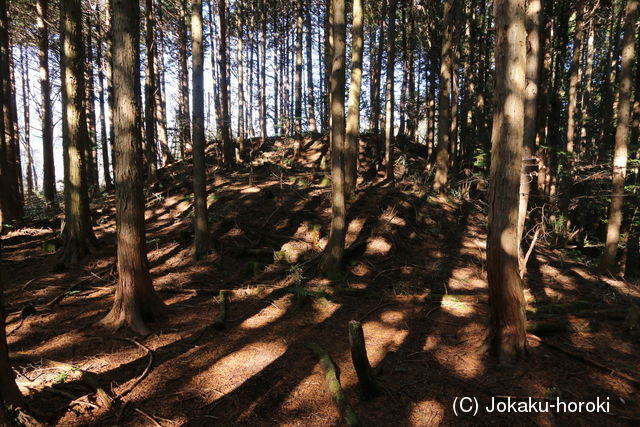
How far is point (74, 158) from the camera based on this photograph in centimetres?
929

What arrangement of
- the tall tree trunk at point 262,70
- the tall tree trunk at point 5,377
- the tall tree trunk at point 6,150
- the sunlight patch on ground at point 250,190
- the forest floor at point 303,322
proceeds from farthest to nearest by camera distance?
the tall tree trunk at point 262,70
the sunlight patch on ground at point 250,190
the tall tree trunk at point 6,150
the forest floor at point 303,322
the tall tree trunk at point 5,377

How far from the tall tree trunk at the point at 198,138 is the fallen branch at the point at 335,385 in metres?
5.25

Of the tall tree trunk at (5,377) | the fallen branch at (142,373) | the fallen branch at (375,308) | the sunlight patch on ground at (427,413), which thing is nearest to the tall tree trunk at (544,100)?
the fallen branch at (375,308)

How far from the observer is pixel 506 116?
16.2 ft

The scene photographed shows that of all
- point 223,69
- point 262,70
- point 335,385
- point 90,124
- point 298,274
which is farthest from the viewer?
point 262,70

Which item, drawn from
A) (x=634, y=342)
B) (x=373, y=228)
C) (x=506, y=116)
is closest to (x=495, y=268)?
(x=506, y=116)

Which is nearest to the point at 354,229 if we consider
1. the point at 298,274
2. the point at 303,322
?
the point at 298,274

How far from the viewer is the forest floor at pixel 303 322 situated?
13.9ft

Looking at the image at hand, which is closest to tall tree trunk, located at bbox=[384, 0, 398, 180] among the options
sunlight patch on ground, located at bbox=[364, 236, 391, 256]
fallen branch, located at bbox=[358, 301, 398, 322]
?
sunlight patch on ground, located at bbox=[364, 236, 391, 256]

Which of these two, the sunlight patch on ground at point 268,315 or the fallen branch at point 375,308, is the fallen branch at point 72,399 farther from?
the fallen branch at point 375,308

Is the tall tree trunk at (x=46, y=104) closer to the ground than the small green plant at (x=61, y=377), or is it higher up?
higher up

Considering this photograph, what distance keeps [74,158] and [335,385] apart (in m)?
9.29

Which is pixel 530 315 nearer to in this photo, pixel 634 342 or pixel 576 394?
pixel 634 342

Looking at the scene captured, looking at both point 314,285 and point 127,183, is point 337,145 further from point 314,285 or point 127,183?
point 127,183
